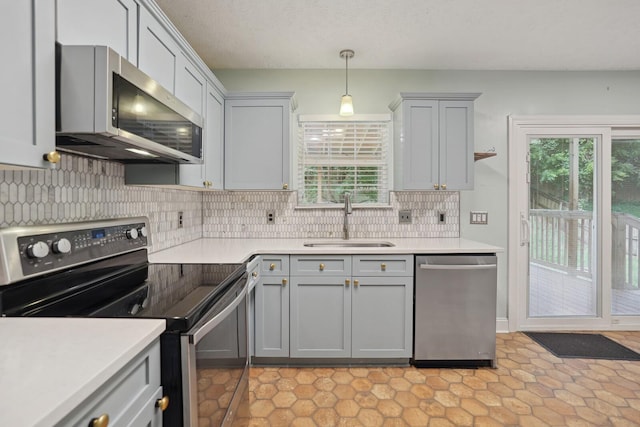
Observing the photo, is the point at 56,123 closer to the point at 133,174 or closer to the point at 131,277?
the point at 131,277

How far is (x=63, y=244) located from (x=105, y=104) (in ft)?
1.73

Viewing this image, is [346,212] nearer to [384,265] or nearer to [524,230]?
[384,265]

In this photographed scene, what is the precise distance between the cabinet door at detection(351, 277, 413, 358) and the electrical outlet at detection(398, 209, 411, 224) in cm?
78

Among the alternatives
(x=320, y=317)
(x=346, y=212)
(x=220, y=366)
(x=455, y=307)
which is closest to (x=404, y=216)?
(x=346, y=212)

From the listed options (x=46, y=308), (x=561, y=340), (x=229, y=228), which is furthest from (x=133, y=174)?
(x=561, y=340)

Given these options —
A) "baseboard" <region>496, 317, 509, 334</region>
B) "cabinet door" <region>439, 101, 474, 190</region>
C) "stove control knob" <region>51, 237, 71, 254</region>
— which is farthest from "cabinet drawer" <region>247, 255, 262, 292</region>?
"baseboard" <region>496, 317, 509, 334</region>

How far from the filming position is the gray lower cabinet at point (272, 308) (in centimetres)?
218

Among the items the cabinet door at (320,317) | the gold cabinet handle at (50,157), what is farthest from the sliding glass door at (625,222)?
the gold cabinet handle at (50,157)

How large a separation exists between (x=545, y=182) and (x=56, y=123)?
3.49 meters

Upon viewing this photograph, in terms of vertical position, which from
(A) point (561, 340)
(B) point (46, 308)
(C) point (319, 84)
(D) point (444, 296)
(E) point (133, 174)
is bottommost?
(A) point (561, 340)

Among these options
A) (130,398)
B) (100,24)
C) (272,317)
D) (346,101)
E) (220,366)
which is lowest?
(272,317)

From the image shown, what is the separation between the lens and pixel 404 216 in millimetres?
2834

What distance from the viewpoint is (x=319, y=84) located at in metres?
2.83

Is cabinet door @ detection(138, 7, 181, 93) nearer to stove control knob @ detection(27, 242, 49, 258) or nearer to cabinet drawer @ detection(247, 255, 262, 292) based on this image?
stove control knob @ detection(27, 242, 49, 258)
